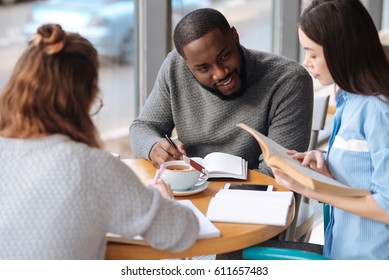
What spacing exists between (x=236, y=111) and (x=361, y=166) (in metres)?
0.71

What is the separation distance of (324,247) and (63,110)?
869mm

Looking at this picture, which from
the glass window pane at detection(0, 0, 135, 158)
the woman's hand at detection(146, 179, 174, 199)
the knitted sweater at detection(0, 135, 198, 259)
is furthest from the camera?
the glass window pane at detection(0, 0, 135, 158)

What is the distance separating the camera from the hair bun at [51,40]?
1.31 m

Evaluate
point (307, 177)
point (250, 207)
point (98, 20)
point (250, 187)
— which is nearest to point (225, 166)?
point (250, 187)

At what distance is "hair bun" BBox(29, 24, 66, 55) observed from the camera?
131cm

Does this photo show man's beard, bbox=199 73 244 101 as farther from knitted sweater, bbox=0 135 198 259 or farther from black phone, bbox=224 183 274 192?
knitted sweater, bbox=0 135 198 259

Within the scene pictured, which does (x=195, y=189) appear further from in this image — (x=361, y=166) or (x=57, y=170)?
(x=57, y=170)

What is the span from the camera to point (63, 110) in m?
1.31

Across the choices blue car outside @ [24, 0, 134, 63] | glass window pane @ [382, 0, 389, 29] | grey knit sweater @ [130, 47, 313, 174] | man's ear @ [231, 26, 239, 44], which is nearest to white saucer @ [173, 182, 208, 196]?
grey knit sweater @ [130, 47, 313, 174]

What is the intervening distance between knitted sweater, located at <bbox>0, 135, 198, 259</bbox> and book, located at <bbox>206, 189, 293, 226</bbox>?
0.37 m

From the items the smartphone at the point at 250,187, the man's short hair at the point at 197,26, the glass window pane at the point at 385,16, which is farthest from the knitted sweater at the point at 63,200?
the glass window pane at the point at 385,16

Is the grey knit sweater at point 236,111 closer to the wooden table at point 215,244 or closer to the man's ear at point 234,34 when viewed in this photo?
the man's ear at point 234,34

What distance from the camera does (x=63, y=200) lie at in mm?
1274
